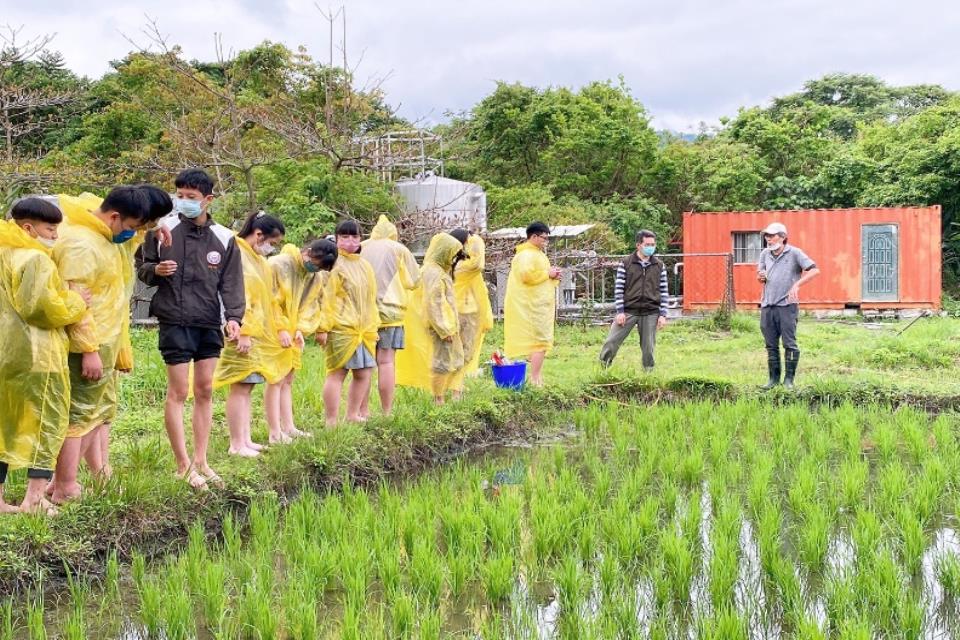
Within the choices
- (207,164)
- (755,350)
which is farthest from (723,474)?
(207,164)

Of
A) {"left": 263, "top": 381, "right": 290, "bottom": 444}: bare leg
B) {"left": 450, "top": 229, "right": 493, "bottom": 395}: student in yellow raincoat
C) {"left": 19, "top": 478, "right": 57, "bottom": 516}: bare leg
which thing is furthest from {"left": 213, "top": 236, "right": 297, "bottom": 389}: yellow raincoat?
{"left": 450, "top": 229, "right": 493, "bottom": 395}: student in yellow raincoat

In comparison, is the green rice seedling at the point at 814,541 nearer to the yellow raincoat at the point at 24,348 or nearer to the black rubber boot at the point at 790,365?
the yellow raincoat at the point at 24,348

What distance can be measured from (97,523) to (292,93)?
12291 mm

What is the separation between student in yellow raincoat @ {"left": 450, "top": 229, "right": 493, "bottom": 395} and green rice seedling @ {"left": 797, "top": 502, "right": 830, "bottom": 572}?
321 cm

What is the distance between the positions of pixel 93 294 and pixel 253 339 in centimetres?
122

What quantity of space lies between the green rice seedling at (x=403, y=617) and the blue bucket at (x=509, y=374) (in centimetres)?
389

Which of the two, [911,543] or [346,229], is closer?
[911,543]

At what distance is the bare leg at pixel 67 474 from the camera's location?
381 cm

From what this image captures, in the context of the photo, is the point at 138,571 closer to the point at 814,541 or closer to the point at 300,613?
the point at 300,613

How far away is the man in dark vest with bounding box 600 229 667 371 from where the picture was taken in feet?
25.7

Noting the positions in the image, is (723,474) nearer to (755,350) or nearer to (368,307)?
(368,307)

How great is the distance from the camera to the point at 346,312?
545 centimetres

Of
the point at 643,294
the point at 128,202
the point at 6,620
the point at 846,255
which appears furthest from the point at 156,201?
the point at 846,255

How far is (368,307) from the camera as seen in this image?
5562 millimetres
